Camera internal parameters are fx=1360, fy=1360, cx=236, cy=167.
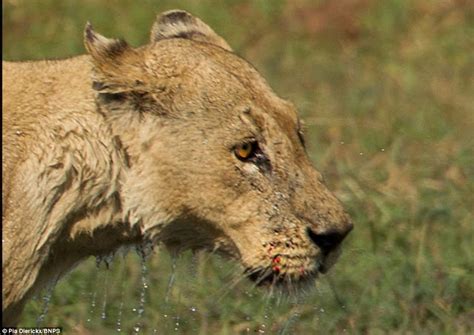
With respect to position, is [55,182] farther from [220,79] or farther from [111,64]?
[220,79]

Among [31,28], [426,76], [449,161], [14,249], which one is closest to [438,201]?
[449,161]

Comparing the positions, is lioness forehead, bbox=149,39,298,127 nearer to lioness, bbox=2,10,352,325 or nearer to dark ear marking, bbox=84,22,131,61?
lioness, bbox=2,10,352,325

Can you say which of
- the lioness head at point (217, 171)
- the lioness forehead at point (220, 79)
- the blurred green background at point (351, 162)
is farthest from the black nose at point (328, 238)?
the lioness forehead at point (220, 79)

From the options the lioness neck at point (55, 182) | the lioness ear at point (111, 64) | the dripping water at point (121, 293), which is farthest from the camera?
the dripping water at point (121, 293)

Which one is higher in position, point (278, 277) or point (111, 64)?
point (111, 64)

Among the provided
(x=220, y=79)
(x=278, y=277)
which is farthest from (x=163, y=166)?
(x=278, y=277)

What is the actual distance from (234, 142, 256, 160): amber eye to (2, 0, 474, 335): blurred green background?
0.37m

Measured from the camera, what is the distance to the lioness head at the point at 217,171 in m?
3.78

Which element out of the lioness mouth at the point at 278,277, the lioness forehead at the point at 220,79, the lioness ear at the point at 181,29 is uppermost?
the lioness ear at the point at 181,29

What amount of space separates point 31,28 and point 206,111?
593 cm

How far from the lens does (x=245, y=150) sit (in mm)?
3816

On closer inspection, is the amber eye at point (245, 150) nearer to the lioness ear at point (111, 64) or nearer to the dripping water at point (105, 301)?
the lioness ear at point (111, 64)

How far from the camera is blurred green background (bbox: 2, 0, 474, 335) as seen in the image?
17.3 ft

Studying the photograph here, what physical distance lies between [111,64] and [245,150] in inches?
17.5
